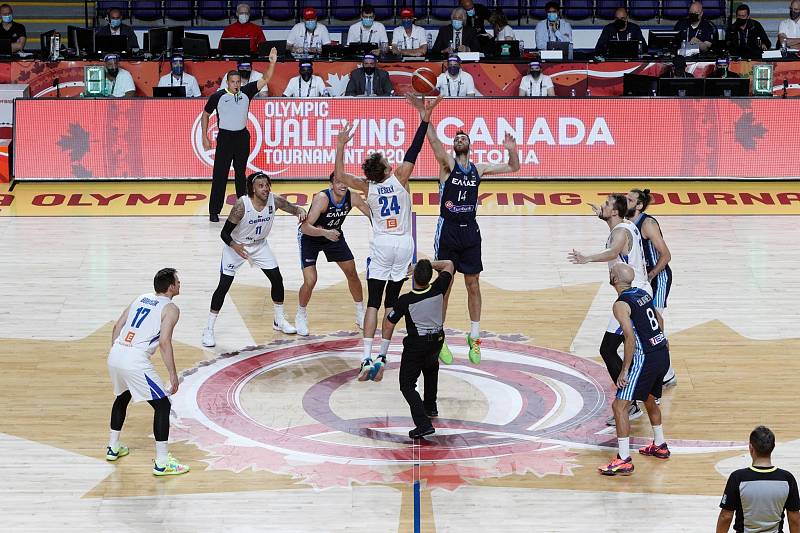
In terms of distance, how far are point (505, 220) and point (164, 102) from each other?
6206 millimetres

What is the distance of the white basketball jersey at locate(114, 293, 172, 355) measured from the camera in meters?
10.5

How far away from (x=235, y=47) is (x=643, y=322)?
1525 centimetres

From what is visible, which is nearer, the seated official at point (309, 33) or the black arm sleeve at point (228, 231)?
the black arm sleeve at point (228, 231)

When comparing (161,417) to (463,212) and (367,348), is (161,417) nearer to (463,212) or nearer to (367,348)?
(367,348)

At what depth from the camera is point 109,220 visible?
1927 cm

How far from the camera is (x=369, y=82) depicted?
74.2 feet

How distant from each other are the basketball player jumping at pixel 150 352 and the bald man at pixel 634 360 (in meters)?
3.74

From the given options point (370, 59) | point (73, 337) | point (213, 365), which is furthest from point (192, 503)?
point (370, 59)

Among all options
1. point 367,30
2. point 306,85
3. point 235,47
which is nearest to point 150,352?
point 306,85

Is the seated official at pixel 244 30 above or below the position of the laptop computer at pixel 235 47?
above

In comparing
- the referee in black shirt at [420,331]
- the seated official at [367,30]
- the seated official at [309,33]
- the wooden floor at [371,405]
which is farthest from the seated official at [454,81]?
the referee in black shirt at [420,331]

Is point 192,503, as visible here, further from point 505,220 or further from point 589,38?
point 589,38

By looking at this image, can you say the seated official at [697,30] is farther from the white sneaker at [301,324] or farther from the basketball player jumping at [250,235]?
the basketball player jumping at [250,235]

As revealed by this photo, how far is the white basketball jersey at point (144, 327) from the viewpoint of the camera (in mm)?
10492
